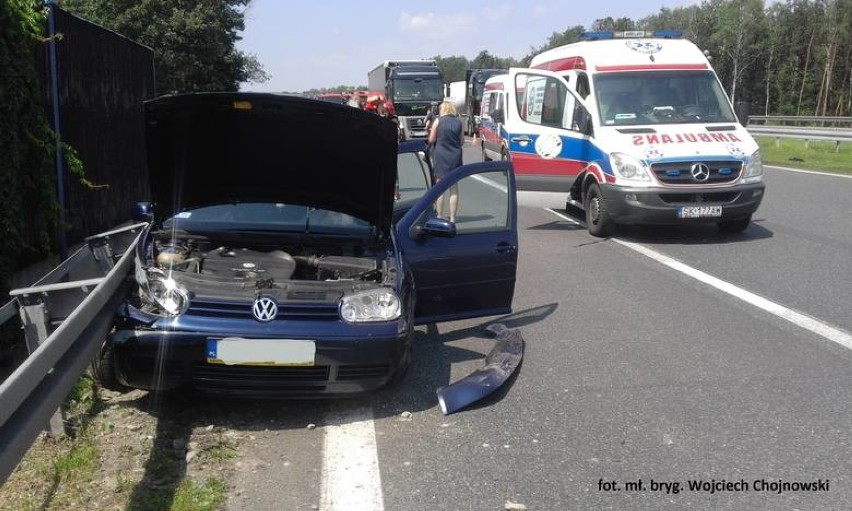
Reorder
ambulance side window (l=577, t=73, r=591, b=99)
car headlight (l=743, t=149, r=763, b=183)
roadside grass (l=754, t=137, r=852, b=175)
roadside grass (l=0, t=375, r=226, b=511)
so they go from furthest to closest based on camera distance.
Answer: roadside grass (l=754, t=137, r=852, b=175), ambulance side window (l=577, t=73, r=591, b=99), car headlight (l=743, t=149, r=763, b=183), roadside grass (l=0, t=375, r=226, b=511)

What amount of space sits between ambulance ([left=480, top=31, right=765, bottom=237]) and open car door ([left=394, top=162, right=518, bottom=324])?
4930 mm

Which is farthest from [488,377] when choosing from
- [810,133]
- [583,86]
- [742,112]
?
[810,133]

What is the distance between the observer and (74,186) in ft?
25.7

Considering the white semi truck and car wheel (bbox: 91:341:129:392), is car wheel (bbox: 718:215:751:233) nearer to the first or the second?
car wheel (bbox: 91:341:129:392)

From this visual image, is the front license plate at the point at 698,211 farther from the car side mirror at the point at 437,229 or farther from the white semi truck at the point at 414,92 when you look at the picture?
the white semi truck at the point at 414,92

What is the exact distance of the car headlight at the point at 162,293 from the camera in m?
4.44

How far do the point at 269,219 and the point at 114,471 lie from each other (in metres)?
2.20

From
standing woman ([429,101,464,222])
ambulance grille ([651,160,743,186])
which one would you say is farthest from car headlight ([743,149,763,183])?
standing woman ([429,101,464,222])

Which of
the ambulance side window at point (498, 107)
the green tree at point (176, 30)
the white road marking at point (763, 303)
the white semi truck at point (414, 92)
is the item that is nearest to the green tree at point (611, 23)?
the white semi truck at point (414, 92)

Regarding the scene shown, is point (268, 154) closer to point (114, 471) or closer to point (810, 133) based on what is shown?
point (114, 471)

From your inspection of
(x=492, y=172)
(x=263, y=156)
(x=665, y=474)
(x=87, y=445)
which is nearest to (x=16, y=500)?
(x=87, y=445)

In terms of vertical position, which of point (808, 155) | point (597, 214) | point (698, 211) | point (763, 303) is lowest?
point (763, 303)

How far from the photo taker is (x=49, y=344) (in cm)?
337

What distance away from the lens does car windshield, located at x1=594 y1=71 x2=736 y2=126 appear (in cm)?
1132
